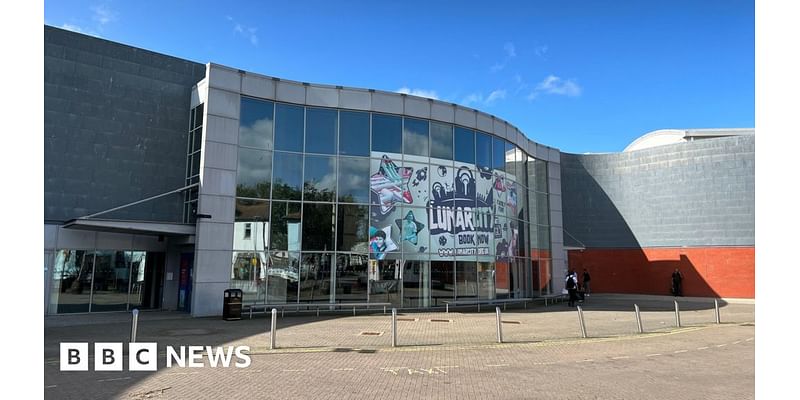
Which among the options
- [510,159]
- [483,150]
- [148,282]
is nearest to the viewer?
[148,282]

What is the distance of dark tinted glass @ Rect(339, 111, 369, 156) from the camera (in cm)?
2244

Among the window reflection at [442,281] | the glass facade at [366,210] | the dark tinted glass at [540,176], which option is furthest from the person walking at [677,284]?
the window reflection at [442,281]

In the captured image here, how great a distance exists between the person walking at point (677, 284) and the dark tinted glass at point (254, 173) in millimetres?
25378

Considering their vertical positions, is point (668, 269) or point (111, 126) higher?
point (111, 126)

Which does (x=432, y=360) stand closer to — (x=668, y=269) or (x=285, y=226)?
(x=285, y=226)

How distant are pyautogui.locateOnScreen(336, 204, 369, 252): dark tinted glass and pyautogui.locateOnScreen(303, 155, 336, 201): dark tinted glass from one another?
2.90ft

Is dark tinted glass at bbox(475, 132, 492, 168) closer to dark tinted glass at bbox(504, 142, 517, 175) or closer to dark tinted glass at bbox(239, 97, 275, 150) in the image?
dark tinted glass at bbox(504, 142, 517, 175)

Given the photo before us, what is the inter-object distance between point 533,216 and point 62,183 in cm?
2318

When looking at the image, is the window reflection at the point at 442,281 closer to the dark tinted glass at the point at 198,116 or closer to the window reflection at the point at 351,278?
the window reflection at the point at 351,278

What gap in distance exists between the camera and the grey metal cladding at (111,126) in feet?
63.7

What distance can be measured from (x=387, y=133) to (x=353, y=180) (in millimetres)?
2784

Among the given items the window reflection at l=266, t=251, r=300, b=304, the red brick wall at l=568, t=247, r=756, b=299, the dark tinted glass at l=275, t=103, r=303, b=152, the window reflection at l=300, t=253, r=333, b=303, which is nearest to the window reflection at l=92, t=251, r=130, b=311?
the window reflection at l=266, t=251, r=300, b=304

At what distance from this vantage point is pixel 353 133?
22.7 metres

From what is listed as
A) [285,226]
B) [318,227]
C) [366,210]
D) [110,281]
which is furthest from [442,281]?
[110,281]
